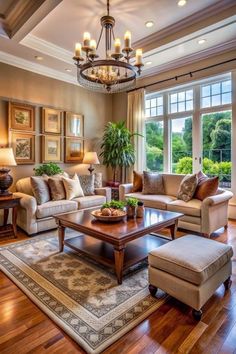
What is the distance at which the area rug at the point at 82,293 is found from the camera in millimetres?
1642

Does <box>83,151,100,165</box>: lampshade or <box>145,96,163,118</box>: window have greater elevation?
<box>145,96,163,118</box>: window

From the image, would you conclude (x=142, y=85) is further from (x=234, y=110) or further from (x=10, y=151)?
(x=10, y=151)

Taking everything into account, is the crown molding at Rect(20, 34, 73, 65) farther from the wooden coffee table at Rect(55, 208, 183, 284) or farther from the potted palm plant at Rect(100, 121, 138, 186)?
the wooden coffee table at Rect(55, 208, 183, 284)

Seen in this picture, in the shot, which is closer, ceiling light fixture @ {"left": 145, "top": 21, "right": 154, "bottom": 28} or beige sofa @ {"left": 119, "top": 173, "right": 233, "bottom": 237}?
beige sofa @ {"left": 119, "top": 173, "right": 233, "bottom": 237}

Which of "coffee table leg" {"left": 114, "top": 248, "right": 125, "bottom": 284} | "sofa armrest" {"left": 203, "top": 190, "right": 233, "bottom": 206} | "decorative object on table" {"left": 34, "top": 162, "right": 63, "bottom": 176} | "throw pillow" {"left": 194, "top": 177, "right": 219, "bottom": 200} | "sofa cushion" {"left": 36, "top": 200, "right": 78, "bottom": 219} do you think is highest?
"decorative object on table" {"left": 34, "top": 162, "right": 63, "bottom": 176}

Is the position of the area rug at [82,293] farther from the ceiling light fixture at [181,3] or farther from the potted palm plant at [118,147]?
the ceiling light fixture at [181,3]

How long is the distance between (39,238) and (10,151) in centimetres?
151

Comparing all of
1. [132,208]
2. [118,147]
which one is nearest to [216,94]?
[118,147]

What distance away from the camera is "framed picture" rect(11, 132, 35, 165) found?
14.4ft

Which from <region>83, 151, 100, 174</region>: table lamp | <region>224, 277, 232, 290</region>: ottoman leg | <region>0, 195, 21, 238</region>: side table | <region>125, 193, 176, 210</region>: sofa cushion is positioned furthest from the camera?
<region>83, 151, 100, 174</region>: table lamp

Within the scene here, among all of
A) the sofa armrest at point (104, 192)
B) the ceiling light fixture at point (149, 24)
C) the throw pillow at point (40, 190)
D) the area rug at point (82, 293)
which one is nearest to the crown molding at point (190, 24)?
the ceiling light fixture at point (149, 24)

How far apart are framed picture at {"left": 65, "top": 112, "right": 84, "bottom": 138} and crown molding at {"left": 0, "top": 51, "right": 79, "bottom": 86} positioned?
31.3 inches

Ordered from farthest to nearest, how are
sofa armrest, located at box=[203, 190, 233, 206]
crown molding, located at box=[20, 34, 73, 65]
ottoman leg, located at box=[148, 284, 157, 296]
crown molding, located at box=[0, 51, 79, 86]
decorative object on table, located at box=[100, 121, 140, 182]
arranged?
decorative object on table, located at box=[100, 121, 140, 182] → crown molding, located at box=[0, 51, 79, 86] → crown molding, located at box=[20, 34, 73, 65] → sofa armrest, located at box=[203, 190, 233, 206] → ottoman leg, located at box=[148, 284, 157, 296]

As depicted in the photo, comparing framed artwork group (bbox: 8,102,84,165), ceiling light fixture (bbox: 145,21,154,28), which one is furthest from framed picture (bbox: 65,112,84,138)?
ceiling light fixture (bbox: 145,21,154,28)
